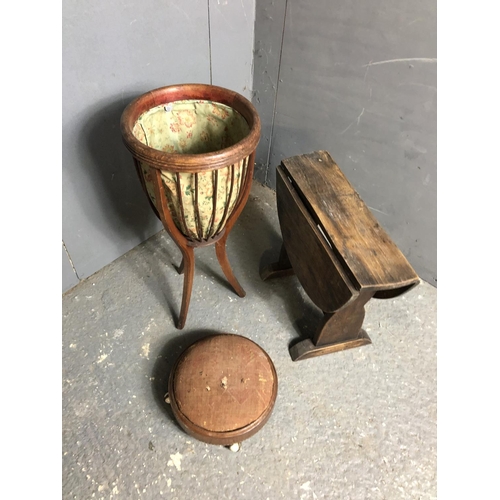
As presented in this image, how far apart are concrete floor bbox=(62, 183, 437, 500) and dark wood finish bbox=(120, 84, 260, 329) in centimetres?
25

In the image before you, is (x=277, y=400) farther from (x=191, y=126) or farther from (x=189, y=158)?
(x=191, y=126)

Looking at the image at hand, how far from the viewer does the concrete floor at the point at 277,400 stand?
4.44ft

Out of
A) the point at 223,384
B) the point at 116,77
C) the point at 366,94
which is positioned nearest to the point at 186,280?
the point at 223,384

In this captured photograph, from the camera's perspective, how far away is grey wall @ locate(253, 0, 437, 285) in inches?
57.4

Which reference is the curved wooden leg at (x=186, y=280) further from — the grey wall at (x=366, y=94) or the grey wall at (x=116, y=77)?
the grey wall at (x=366, y=94)

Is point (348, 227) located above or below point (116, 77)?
below

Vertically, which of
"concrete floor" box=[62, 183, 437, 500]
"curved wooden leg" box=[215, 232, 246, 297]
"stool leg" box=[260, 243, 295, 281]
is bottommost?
"concrete floor" box=[62, 183, 437, 500]

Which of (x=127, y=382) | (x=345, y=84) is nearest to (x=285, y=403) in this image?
(x=127, y=382)

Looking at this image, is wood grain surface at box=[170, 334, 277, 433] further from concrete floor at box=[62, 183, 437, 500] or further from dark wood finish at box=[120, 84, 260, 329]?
dark wood finish at box=[120, 84, 260, 329]

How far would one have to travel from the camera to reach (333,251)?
4.45ft

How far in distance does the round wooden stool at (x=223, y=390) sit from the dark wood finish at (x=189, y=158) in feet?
0.89

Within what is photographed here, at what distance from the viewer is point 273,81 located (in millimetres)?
1982

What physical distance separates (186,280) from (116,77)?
0.81 metres

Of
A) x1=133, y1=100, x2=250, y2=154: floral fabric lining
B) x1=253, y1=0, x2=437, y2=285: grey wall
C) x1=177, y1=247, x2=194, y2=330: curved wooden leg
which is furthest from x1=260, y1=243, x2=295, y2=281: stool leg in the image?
x1=133, y1=100, x2=250, y2=154: floral fabric lining
